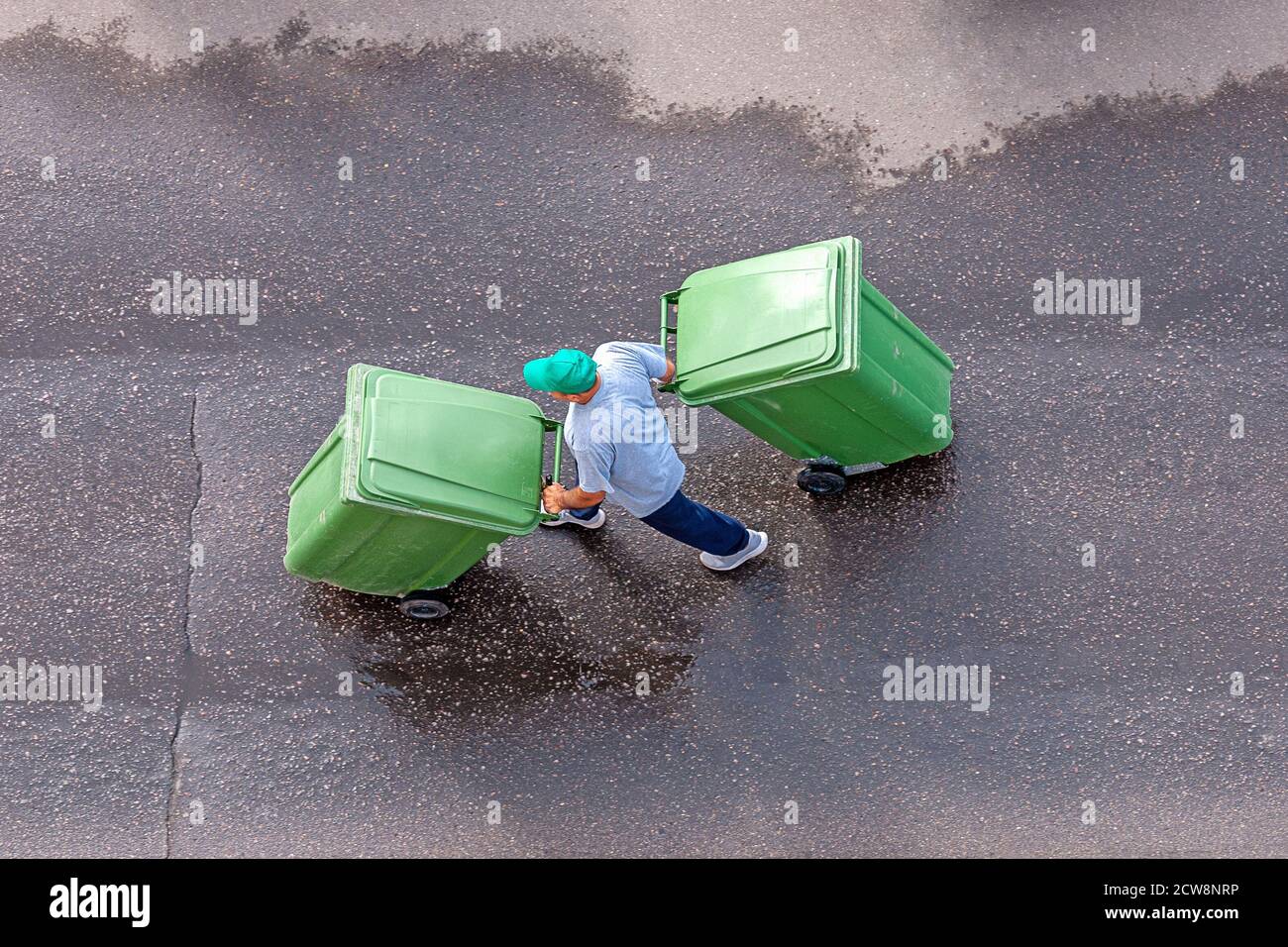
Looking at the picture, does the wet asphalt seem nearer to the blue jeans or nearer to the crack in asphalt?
the crack in asphalt

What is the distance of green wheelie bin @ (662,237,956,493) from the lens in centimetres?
500

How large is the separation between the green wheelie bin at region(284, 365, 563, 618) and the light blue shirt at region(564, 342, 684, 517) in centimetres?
24

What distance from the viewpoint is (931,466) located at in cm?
610

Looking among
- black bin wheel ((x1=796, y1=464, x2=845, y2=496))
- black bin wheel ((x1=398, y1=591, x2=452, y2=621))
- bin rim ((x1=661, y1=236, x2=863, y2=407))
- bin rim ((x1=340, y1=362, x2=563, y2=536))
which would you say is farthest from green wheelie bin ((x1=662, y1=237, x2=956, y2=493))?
black bin wheel ((x1=398, y1=591, x2=452, y2=621))

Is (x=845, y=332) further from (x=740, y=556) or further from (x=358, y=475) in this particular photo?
(x=358, y=475)

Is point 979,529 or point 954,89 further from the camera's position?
point 954,89

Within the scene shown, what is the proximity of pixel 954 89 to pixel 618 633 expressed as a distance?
3436mm

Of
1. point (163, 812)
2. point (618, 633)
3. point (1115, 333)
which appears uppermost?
point (1115, 333)

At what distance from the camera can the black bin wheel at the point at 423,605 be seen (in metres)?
5.83

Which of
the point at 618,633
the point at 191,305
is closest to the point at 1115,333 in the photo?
the point at 618,633

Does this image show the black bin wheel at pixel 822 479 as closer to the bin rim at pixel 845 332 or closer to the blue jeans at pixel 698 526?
the blue jeans at pixel 698 526

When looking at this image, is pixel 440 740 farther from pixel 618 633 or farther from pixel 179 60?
pixel 179 60

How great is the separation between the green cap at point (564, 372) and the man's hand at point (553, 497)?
519mm

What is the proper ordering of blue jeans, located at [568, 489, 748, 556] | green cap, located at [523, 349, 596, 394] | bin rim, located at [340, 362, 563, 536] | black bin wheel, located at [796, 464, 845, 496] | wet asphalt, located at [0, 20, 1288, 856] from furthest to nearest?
black bin wheel, located at [796, 464, 845, 496] → wet asphalt, located at [0, 20, 1288, 856] → blue jeans, located at [568, 489, 748, 556] → bin rim, located at [340, 362, 563, 536] → green cap, located at [523, 349, 596, 394]
